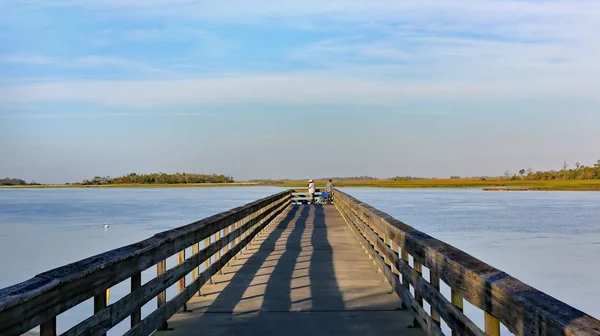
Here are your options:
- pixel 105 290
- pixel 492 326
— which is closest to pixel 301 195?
pixel 105 290

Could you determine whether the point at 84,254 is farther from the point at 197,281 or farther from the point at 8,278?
the point at 197,281

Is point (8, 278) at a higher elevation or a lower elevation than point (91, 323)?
lower

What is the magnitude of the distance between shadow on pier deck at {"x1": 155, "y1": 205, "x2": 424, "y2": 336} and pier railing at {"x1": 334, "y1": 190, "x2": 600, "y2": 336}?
0.45 metres

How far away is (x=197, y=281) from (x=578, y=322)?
5.27 meters

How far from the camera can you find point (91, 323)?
12.3 ft

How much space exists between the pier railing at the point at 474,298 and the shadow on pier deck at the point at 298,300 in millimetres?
448

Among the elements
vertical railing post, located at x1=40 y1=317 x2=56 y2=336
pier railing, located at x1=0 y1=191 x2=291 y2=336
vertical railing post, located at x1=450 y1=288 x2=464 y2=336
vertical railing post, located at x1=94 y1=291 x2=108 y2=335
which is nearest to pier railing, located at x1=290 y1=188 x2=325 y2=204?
pier railing, located at x1=0 y1=191 x2=291 y2=336

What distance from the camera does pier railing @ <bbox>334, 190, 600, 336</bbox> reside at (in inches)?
101

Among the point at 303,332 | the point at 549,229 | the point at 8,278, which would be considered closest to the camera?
the point at 303,332

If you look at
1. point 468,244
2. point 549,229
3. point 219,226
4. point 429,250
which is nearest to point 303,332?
point 429,250

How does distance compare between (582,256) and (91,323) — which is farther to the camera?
(582,256)

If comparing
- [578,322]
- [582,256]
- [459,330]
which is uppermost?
[578,322]

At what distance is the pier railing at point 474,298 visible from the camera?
2555 millimetres

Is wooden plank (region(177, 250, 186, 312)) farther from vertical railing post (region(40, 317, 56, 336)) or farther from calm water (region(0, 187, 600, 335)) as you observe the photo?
vertical railing post (region(40, 317, 56, 336))
